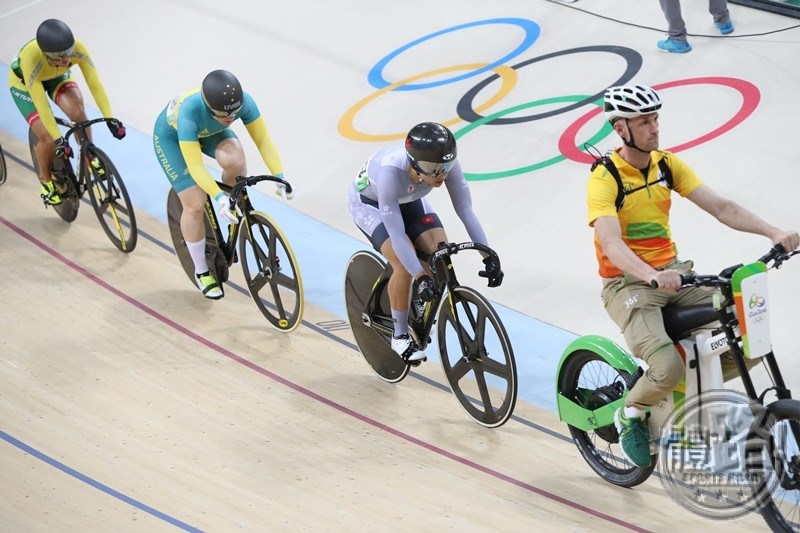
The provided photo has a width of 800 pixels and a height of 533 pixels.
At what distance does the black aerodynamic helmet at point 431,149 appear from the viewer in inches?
160

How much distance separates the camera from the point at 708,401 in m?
3.57

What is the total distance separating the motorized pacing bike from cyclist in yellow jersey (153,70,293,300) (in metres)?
1.91

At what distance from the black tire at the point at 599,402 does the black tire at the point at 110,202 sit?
10.4 feet

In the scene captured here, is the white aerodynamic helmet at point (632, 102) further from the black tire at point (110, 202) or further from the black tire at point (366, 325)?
the black tire at point (110, 202)

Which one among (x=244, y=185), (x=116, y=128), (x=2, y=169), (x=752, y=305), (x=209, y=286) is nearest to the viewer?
(x=752, y=305)

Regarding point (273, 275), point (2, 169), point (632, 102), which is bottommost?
point (2, 169)

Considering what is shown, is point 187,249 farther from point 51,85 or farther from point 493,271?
point 493,271

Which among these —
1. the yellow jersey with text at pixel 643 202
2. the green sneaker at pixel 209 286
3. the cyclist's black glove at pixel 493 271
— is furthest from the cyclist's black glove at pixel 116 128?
the yellow jersey with text at pixel 643 202

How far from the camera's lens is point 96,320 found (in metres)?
5.79

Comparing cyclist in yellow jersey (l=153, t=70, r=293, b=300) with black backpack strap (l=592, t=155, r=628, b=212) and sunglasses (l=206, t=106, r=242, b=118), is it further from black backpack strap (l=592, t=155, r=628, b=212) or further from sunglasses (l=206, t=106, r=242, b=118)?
black backpack strap (l=592, t=155, r=628, b=212)

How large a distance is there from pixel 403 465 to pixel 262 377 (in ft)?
3.62

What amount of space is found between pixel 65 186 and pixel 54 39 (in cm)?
109

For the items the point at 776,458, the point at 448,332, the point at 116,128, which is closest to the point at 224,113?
the point at 116,128

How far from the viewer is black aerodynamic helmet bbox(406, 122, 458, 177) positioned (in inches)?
160
